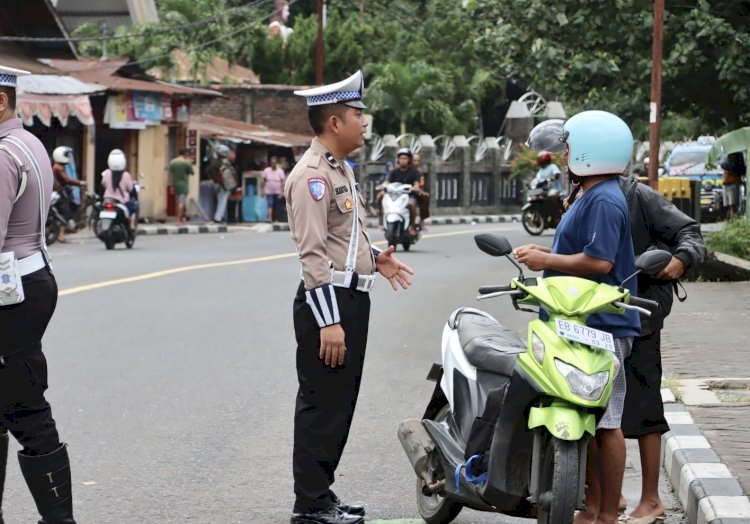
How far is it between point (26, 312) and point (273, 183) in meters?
32.8

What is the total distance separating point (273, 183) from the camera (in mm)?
38062

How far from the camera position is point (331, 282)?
19.0 feet

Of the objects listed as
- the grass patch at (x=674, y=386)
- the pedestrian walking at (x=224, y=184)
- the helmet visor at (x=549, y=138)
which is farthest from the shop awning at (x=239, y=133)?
the helmet visor at (x=549, y=138)

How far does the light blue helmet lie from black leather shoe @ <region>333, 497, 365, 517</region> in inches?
64.9

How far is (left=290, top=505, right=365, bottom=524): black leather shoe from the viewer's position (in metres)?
5.95

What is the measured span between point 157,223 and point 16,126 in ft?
102

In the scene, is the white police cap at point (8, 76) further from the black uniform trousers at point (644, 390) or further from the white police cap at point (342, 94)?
the black uniform trousers at point (644, 390)

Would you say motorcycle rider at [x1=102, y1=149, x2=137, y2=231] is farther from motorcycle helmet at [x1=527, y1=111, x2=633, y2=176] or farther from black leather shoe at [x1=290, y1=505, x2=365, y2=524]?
motorcycle helmet at [x1=527, y1=111, x2=633, y2=176]

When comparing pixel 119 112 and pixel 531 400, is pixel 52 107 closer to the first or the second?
pixel 119 112

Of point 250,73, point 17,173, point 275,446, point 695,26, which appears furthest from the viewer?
point 250,73

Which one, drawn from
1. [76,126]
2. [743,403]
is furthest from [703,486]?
[76,126]

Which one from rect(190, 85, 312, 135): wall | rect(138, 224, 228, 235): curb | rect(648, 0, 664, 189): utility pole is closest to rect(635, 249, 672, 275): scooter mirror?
rect(648, 0, 664, 189): utility pole

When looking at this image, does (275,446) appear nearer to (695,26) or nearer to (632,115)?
(695,26)

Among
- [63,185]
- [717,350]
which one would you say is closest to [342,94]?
[717,350]
